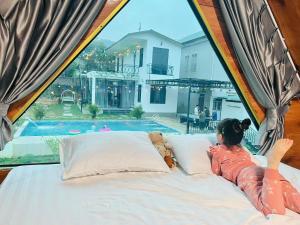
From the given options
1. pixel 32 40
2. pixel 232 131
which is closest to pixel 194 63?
pixel 232 131

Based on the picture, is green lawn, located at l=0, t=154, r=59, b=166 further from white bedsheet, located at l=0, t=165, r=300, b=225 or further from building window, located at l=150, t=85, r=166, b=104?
building window, located at l=150, t=85, r=166, b=104

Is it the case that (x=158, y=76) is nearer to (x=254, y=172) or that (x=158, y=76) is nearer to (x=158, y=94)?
(x=158, y=94)

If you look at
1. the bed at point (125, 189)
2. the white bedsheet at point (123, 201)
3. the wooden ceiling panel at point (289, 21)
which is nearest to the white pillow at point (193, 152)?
the bed at point (125, 189)

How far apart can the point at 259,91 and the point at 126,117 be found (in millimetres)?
1371

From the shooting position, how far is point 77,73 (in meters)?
2.58

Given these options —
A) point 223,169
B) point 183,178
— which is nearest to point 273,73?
point 223,169

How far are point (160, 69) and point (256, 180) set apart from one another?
1.54 metres

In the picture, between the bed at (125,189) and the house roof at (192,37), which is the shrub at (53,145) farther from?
the house roof at (192,37)

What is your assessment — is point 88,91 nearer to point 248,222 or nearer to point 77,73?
point 77,73

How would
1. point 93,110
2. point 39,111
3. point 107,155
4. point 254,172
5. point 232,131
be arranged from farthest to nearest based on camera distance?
point 93,110 → point 39,111 → point 232,131 → point 107,155 → point 254,172

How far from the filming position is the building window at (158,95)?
2902 millimetres

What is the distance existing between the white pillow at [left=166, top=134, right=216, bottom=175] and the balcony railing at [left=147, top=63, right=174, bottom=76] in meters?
0.78

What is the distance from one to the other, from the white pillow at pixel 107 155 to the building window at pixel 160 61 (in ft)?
3.12

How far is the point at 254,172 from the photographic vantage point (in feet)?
5.85
